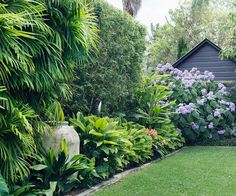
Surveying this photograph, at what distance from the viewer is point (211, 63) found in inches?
512

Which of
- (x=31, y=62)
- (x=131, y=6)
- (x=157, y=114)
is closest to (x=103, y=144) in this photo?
(x=31, y=62)

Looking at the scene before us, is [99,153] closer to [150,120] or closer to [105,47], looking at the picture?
[105,47]

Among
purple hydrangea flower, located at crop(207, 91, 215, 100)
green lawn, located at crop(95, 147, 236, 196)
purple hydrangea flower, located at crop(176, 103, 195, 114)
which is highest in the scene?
purple hydrangea flower, located at crop(207, 91, 215, 100)

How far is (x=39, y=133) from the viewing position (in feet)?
13.5

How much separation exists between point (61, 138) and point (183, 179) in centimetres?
211

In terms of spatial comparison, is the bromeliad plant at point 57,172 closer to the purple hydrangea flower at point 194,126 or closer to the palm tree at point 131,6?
the purple hydrangea flower at point 194,126

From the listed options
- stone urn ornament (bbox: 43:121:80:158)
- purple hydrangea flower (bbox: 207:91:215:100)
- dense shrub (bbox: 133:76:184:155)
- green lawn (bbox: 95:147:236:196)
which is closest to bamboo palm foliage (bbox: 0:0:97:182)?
stone urn ornament (bbox: 43:121:80:158)

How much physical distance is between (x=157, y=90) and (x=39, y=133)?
15.9ft

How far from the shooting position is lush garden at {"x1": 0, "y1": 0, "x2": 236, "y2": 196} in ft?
11.1

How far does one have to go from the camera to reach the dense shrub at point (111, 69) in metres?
6.17

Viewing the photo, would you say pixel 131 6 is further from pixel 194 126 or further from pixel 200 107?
pixel 194 126

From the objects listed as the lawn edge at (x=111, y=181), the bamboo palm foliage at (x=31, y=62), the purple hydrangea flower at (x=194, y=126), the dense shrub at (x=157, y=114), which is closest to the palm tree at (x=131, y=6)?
the dense shrub at (x=157, y=114)

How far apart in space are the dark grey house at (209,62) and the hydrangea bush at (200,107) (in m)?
2.57

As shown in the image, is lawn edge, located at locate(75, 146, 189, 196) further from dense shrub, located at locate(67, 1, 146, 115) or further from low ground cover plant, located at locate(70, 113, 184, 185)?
dense shrub, located at locate(67, 1, 146, 115)
